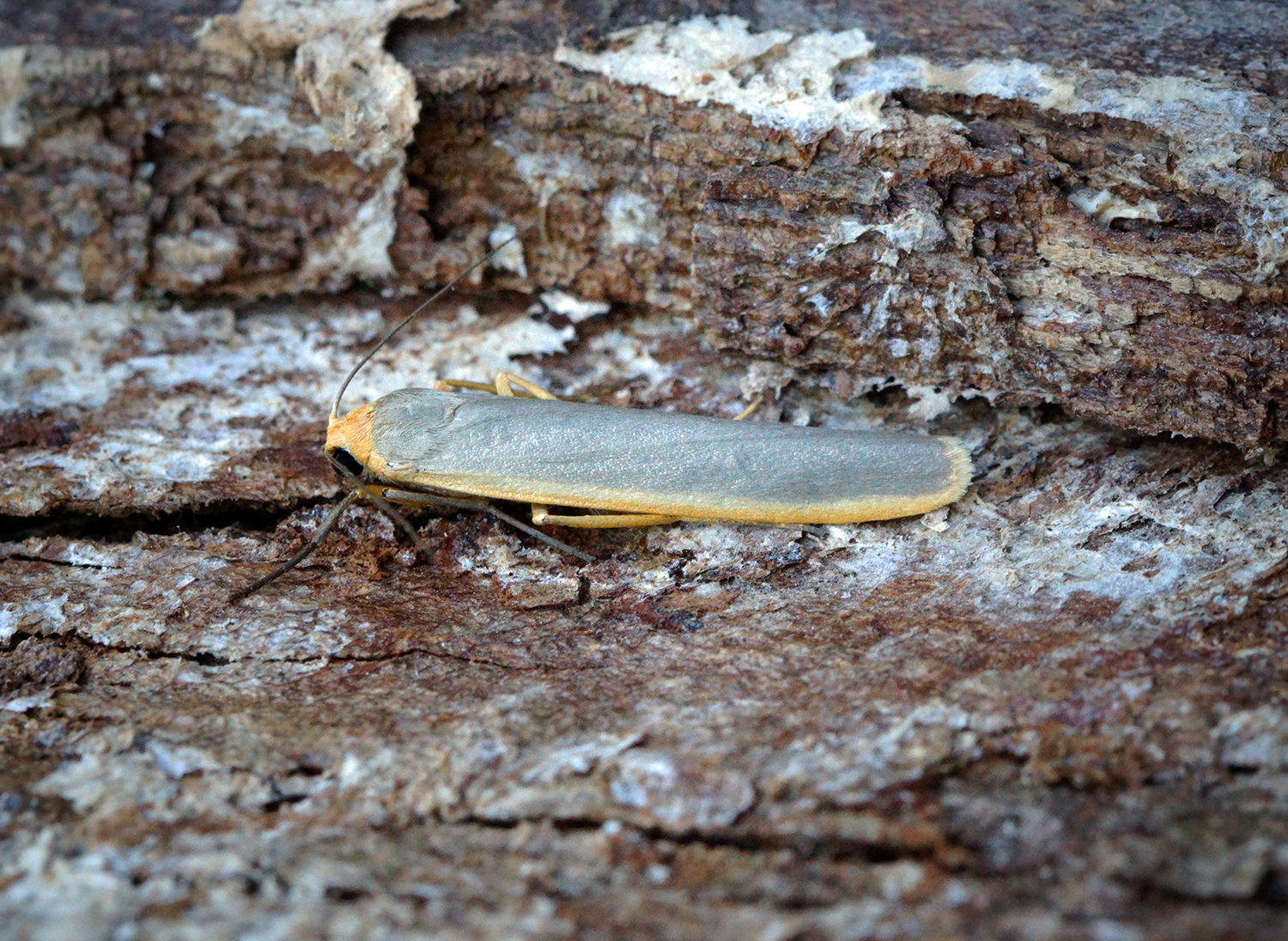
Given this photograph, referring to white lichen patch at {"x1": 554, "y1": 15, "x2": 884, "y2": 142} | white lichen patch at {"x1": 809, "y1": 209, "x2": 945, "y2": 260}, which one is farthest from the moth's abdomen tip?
white lichen patch at {"x1": 554, "y1": 15, "x2": 884, "y2": 142}

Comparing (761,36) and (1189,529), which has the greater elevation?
(761,36)

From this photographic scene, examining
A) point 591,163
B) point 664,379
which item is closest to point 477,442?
point 664,379

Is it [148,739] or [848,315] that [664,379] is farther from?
[148,739]

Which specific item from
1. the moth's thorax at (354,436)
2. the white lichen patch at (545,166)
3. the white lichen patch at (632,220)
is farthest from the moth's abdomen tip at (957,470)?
the moth's thorax at (354,436)

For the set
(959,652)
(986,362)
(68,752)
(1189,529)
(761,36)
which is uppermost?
(761,36)

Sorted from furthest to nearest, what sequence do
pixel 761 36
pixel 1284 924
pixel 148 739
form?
pixel 761 36 → pixel 148 739 → pixel 1284 924

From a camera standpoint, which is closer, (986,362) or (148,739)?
(148,739)

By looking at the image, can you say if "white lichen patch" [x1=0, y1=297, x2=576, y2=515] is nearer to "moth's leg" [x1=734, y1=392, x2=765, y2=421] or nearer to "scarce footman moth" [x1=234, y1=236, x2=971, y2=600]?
"scarce footman moth" [x1=234, y1=236, x2=971, y2=600]

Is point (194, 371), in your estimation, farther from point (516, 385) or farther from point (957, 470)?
point (957, 470)
